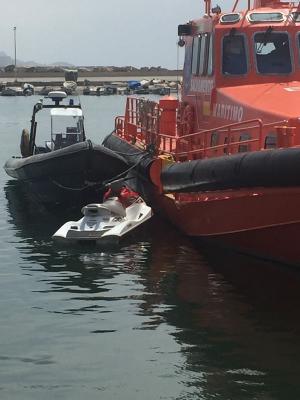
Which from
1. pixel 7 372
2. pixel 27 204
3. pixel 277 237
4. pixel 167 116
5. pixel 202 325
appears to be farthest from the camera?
pixel 27 204

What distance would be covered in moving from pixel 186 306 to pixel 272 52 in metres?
3.84

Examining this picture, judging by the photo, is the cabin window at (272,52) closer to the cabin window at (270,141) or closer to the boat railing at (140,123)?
the cabin window at (270,141)

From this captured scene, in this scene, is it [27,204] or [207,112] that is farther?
[27,204]

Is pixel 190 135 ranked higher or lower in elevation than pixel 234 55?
lower

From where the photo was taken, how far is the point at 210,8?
10.8 meters

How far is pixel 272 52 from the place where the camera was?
990 centimetres

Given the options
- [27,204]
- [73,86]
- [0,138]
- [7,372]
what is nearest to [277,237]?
[7,372]

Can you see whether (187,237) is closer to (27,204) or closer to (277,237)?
(277,237)

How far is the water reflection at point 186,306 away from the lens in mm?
6207

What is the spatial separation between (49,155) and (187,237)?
9.70 ft

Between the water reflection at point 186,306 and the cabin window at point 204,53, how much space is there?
2.39 metres

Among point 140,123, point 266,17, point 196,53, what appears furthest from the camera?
point 140,123

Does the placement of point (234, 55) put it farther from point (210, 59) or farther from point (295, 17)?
point (295, 17)

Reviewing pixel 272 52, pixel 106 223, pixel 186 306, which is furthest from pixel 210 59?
pixel 186 306
